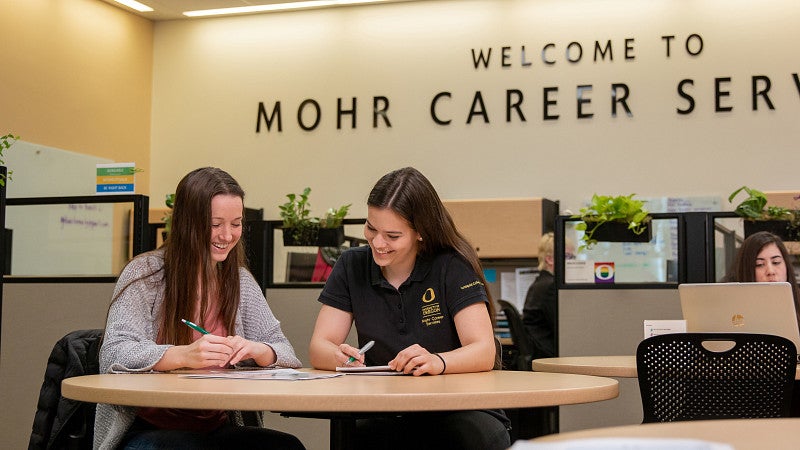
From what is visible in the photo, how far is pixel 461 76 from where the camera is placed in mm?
7070

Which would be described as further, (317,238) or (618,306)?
(317,238)

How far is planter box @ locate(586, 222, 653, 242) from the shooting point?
4.00 metres

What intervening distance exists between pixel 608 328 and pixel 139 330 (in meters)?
2.45

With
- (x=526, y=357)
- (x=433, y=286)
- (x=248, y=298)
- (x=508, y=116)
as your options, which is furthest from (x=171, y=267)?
(x=508, y=116)

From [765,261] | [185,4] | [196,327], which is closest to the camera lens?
[196,327]

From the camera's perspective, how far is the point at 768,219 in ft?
12.9

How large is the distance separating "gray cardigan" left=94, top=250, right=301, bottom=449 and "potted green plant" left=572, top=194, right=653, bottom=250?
193cm

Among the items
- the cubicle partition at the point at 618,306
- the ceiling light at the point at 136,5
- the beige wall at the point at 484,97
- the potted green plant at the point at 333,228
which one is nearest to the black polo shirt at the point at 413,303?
the cubicle partition at the point at 618,306

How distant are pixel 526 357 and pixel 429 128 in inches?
88.5

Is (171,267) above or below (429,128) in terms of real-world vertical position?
below

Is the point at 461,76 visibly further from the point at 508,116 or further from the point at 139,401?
the point at 139,401

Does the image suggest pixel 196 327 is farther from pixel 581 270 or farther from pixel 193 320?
pixel 581 270

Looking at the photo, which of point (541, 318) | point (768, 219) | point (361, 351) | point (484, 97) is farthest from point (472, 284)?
point (484, 97)

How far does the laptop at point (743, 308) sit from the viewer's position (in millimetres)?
2840
